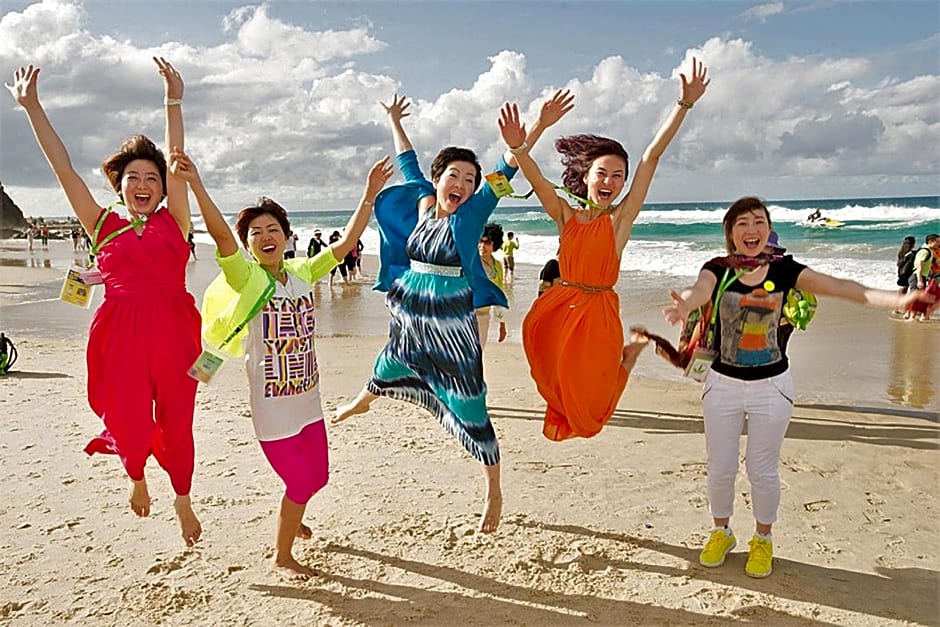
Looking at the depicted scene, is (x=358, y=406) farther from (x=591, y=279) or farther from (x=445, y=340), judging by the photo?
(x=591, y=279)

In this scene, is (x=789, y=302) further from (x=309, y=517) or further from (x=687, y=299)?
(x=309, y=517)

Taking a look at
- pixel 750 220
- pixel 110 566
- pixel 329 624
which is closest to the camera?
pixel 329 624

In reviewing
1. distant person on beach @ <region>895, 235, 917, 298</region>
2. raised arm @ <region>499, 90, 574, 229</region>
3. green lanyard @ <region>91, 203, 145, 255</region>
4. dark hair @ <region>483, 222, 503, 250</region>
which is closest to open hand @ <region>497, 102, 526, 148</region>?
raised arm @ <region>499, 90, 574, 229</region>

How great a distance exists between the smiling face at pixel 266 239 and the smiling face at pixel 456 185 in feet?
3.06

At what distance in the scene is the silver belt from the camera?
4.50m

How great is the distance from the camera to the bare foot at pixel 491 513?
452 cm

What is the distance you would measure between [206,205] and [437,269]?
4.32 ft

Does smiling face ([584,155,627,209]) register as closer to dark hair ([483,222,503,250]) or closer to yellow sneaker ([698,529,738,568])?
yellow sneaker ([698,529,738,568])

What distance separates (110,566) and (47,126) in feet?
7.62

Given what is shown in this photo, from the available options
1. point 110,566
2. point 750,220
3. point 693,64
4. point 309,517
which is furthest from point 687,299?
point 110,566

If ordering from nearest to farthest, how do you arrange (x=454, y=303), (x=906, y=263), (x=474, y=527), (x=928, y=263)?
1. (x=454, y=303)
2. (x=474, y=527)
3. (x=928, y=263)
4. (x=906, y=263)

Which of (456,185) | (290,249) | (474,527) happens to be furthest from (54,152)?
(290,249)

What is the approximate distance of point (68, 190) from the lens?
13.0 ft

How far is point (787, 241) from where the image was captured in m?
34.4
